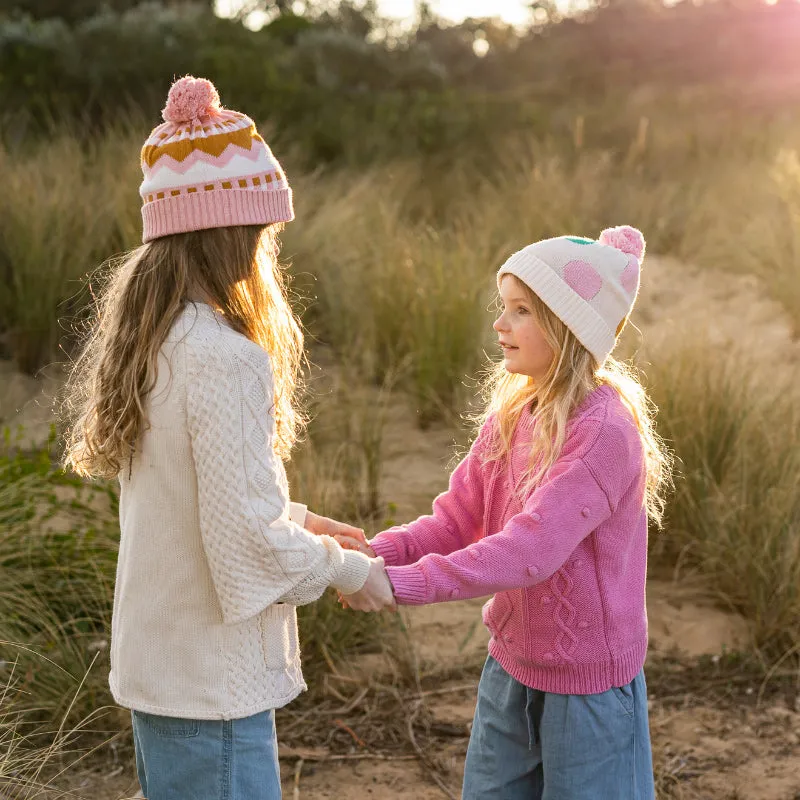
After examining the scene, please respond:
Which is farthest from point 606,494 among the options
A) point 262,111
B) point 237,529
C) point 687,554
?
point 262,111

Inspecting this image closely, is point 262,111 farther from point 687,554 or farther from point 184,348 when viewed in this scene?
point 184,348

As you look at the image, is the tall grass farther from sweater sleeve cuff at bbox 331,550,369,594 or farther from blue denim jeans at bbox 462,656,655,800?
sweater sleeve cuff at bbox 331,550,369,594

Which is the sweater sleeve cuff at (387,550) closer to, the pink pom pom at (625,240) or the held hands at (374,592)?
the held hands at (374,592)

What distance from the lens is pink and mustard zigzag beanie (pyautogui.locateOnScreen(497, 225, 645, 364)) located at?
7.31 ft

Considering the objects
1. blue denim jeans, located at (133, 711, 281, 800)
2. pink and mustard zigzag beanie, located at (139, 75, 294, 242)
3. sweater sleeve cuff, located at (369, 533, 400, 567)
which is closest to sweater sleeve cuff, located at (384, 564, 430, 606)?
→ sweater sleeve cuff, located at (369, 533, 400, 567)

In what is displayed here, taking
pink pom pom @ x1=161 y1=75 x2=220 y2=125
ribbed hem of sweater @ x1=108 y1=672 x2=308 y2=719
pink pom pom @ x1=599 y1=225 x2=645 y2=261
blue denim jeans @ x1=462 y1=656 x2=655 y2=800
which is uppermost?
pink pom pom @ x1=161 y1=75 x2=220 y2=125

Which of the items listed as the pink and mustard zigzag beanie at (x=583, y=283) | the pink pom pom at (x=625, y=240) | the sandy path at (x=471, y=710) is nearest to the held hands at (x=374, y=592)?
the pink and mustard zigzag beanie at (x=583, y=283)

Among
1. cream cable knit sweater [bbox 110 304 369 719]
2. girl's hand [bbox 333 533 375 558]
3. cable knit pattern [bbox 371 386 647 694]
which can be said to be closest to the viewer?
cream cable knit sweater [bbox 110 304 369 719]

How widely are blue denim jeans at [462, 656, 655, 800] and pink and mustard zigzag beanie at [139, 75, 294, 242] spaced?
1.10 m

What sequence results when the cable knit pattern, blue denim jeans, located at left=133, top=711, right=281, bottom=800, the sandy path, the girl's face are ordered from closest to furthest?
blue denim jeans, located at left=133, top=711, right=281, bottom=800, the cable knit pattern, the girl's face, the sandy path

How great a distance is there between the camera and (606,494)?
2162mm

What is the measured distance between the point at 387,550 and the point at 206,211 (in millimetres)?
862

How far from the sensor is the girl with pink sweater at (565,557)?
2.16 metres

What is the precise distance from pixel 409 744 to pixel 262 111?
762 centimetres
